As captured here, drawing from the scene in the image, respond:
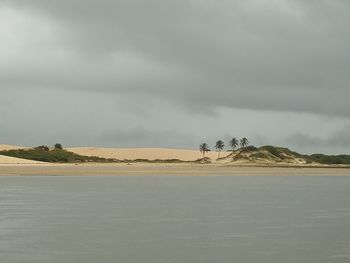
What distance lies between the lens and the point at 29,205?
127ft

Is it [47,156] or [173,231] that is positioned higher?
[47,156]

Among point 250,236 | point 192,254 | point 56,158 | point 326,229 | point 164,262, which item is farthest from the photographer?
point 56,158

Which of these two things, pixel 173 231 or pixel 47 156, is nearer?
pixel 173 231

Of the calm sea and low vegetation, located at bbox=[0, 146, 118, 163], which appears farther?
low vegetation, located at bbox=[0, 146, 118, 163]

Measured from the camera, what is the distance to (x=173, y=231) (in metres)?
26.5

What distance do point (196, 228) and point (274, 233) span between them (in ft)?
11.9

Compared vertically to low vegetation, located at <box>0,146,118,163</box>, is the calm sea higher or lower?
lower

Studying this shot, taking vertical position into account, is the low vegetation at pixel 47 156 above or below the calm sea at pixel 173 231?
above

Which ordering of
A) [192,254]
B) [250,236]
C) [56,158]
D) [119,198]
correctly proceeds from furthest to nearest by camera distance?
[56,158]
[119,198]
[250,236]
[192,254]

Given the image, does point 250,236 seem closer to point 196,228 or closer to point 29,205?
point 196,228

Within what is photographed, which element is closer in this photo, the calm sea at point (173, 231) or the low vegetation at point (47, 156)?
the calm sea at point (173, 231)

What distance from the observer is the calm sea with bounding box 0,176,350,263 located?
20562mm

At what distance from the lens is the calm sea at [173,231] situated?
810 inches

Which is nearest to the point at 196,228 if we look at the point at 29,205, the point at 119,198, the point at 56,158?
the point at 29,205
